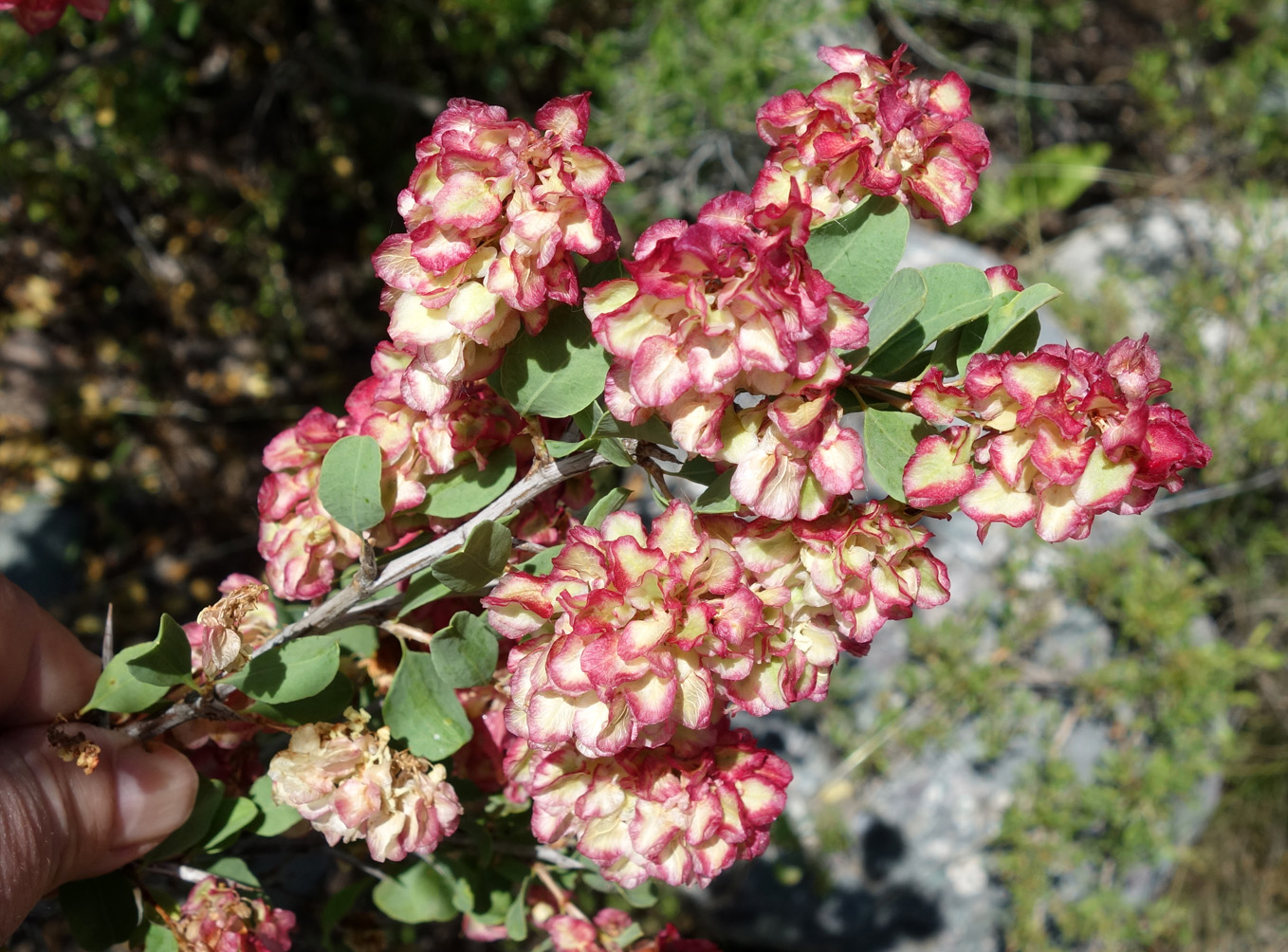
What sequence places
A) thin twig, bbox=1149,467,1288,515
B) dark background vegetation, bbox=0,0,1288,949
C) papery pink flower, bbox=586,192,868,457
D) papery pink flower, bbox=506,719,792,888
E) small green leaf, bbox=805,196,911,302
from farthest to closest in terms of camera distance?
thin twig, bbox=1149,467,1288,515 < dark background vegetation, bbox=0,0,1288,949 < papery pink flower, bbox=506,719,792,888 < small green leaf, bbox=805,196,911,302 < papery pink flower, bbox=586,192,868,457

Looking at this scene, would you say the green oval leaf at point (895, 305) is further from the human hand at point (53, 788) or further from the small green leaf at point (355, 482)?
the human hand at point (53, 788)

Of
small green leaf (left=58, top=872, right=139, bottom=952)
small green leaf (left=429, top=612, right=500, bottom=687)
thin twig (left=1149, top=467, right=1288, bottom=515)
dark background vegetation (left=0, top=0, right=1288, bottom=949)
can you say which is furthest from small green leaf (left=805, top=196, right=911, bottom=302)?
thin twig (left=1149, top=467, right=1288, bottom=515)

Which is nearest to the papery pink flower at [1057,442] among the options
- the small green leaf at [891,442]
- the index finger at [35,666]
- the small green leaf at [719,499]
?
the small green leaf at [891,442]

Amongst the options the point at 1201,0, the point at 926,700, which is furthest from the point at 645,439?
the point at 1201,0

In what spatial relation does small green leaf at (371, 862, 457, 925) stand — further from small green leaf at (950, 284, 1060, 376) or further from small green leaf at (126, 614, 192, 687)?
small green leaf at (950, 284, 1060, 376)

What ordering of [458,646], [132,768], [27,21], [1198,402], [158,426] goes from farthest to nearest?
[1198,402], [158,426], [27,21], [132,768], [458,646]

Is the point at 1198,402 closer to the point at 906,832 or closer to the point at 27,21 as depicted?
the point at 906,832

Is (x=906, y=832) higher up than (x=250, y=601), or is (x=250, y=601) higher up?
(x=250, y=601)

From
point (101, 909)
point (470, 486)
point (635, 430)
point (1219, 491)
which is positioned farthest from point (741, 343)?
point (1219, 491)
